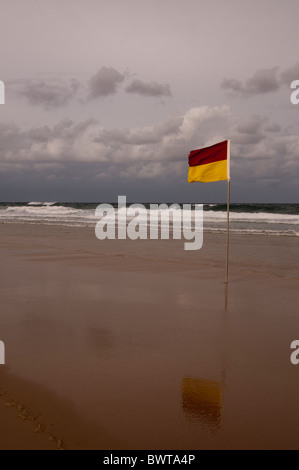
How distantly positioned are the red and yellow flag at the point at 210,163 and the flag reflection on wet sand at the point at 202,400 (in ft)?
17.5

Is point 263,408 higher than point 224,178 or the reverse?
the reverse

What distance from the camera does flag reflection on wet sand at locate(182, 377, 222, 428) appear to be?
3.50 meters

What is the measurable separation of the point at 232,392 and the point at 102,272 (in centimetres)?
722

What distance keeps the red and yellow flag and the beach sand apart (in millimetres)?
2386

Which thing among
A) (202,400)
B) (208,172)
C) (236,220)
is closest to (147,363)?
(202,400)

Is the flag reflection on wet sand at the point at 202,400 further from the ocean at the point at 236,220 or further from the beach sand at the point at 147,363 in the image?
the ocean at the point at 236,220

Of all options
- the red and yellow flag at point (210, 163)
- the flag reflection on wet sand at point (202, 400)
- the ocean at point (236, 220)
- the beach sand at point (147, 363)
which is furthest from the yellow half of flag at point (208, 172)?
the ocean at point (236, 220)

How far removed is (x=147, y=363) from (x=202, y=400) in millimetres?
971

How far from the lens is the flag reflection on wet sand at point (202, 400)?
3496 mm

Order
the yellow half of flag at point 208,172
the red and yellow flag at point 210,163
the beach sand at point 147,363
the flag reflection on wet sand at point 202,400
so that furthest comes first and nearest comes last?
the yellow half of flag at point 208,172
the red and yellow flag at point 210,163
the flag reflection on wet sand at point 202,400
the beach sand at point 147,363

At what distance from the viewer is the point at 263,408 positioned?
365 cm
